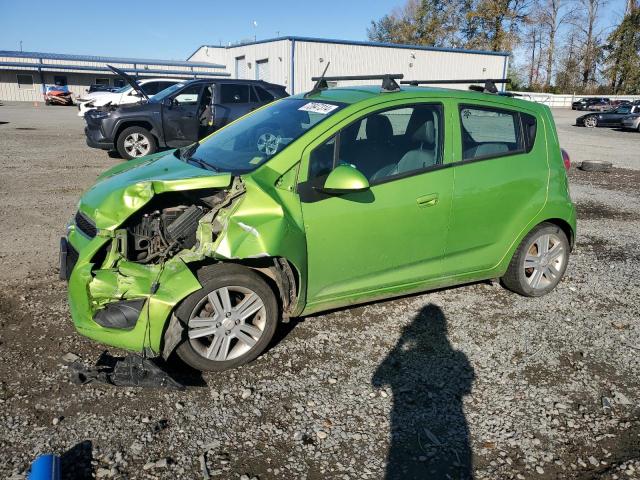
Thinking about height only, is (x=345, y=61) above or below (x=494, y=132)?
above

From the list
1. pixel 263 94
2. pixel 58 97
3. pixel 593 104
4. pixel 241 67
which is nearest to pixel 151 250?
pixel 263 94

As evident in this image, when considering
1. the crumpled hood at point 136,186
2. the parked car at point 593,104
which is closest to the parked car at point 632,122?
the parked car at point 593,104

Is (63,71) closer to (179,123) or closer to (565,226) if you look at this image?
(179,123)

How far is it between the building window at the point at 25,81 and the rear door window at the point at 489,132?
166ft

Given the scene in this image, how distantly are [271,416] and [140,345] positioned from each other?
88 cm

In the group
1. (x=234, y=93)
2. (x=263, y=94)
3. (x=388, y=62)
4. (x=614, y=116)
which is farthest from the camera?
(x=388, y=62)

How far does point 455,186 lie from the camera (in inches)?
156

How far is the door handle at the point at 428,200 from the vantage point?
3805mm

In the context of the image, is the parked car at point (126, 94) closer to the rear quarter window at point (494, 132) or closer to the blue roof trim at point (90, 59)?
the rear quarter window at point (494, 132)

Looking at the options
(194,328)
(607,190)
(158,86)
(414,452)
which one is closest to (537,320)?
(414,452)

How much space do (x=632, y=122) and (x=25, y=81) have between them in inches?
1833

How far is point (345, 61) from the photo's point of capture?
32.2 meters

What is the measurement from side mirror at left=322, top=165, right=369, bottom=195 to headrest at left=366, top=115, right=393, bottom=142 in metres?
0.65

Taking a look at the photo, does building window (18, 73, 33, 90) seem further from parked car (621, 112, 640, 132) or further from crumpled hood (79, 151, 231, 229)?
crumpled hood (79, 151, 231, 229)
